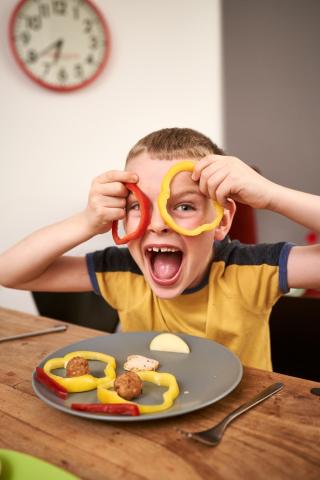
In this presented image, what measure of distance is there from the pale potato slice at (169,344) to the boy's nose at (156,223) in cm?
21

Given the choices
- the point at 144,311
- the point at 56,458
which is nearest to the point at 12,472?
the point at 56,458

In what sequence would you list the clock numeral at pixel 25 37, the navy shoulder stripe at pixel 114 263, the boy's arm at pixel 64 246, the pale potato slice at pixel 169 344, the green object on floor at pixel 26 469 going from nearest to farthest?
the green object on floor at pixel 26 469
the pale potato slice at pixel 169 344
the boy's arm at pixel 64 246
the navy shoulder stripe at pixel 114 263
the clock numeral at pixel 25 37

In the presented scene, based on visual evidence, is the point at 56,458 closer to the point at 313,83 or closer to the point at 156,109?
the point at 156,109

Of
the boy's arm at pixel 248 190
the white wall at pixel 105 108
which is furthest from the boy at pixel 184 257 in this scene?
the white wall at pixel 105 108

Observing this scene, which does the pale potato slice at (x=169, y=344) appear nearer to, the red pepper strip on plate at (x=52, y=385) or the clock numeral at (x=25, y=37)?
the red pepper strip on plate at (x=52, y=385)

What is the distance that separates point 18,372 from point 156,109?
182 cm

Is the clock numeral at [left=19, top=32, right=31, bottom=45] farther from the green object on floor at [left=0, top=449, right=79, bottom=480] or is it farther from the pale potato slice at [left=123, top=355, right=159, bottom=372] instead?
the green object on floor at [left=0, top=449, right=79, bottom=480]

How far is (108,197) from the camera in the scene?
0.89 m

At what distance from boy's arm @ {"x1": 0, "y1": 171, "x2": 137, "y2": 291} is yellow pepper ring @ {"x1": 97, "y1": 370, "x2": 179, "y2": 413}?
0.37 metres

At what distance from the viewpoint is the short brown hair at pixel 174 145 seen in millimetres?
925

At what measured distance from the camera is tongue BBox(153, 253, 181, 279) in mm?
952

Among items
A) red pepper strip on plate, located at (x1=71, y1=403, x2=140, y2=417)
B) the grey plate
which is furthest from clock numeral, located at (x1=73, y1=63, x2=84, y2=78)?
red pepper strip on plate, located at (x1=71, y1=403, x2=140, y2=417)

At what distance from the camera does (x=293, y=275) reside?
922 millimetres

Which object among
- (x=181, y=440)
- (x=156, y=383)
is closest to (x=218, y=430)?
(x=181, y=440)
